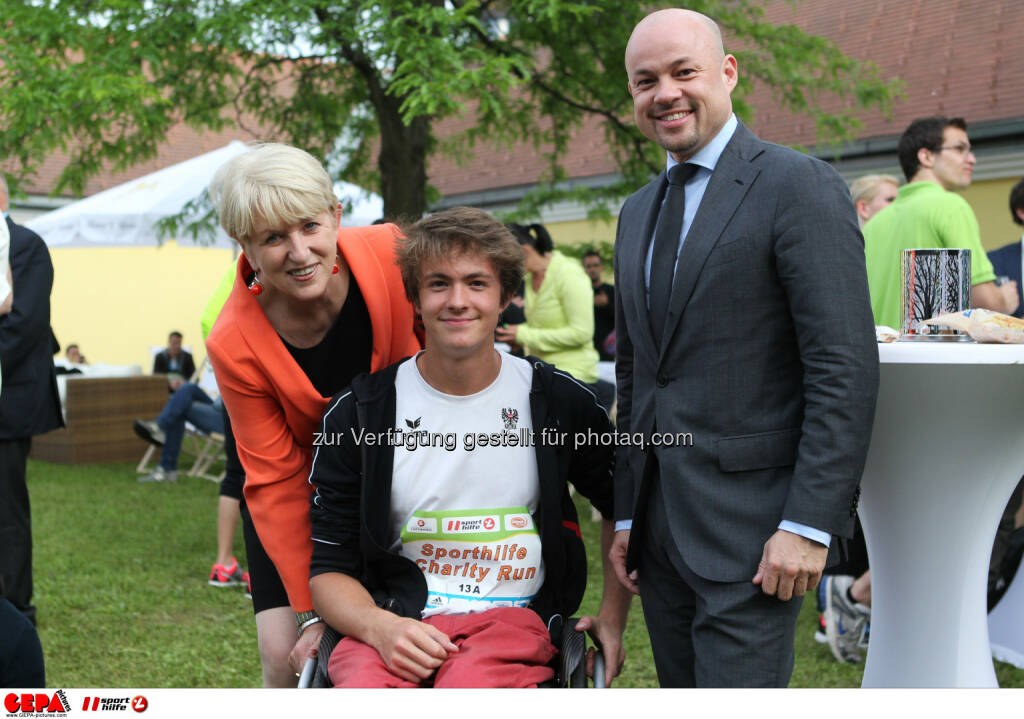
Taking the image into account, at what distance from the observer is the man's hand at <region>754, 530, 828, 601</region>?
198 cm

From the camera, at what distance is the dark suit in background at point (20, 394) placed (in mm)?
4488

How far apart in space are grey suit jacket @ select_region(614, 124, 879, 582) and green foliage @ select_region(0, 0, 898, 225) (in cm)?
498

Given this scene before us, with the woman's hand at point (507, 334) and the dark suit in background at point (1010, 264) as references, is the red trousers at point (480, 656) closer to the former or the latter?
the dark suit in background at point (1010, 264)

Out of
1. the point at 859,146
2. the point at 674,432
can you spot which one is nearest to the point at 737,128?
the point at 674,432

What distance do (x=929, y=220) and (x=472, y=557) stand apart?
8.81ft

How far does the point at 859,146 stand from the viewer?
12445 mm

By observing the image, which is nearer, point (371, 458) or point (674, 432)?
point (674, 432)

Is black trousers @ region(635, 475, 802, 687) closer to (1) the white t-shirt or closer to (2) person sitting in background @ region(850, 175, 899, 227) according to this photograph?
(1) the white t-shirt

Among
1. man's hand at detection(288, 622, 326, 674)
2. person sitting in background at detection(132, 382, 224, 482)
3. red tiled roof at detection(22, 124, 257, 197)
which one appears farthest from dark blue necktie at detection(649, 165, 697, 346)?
Result: red tiled roof at detection(22, 124, 257, 197)

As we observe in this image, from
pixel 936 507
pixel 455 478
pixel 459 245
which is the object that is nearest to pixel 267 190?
pixel 459 245

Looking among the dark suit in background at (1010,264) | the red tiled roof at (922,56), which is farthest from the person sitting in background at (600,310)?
the dark suit in background at (1010,264)

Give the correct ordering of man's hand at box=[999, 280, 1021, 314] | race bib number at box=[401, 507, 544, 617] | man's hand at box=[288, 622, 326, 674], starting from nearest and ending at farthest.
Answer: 1. race bib number at box=[401, 507, 544, 617]
2. man's hand at box=[288, 622, 326, 674]
3. man's hand at box=[999, 280, 1021, 314]

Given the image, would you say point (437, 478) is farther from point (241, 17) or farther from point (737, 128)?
point (241, 17)
